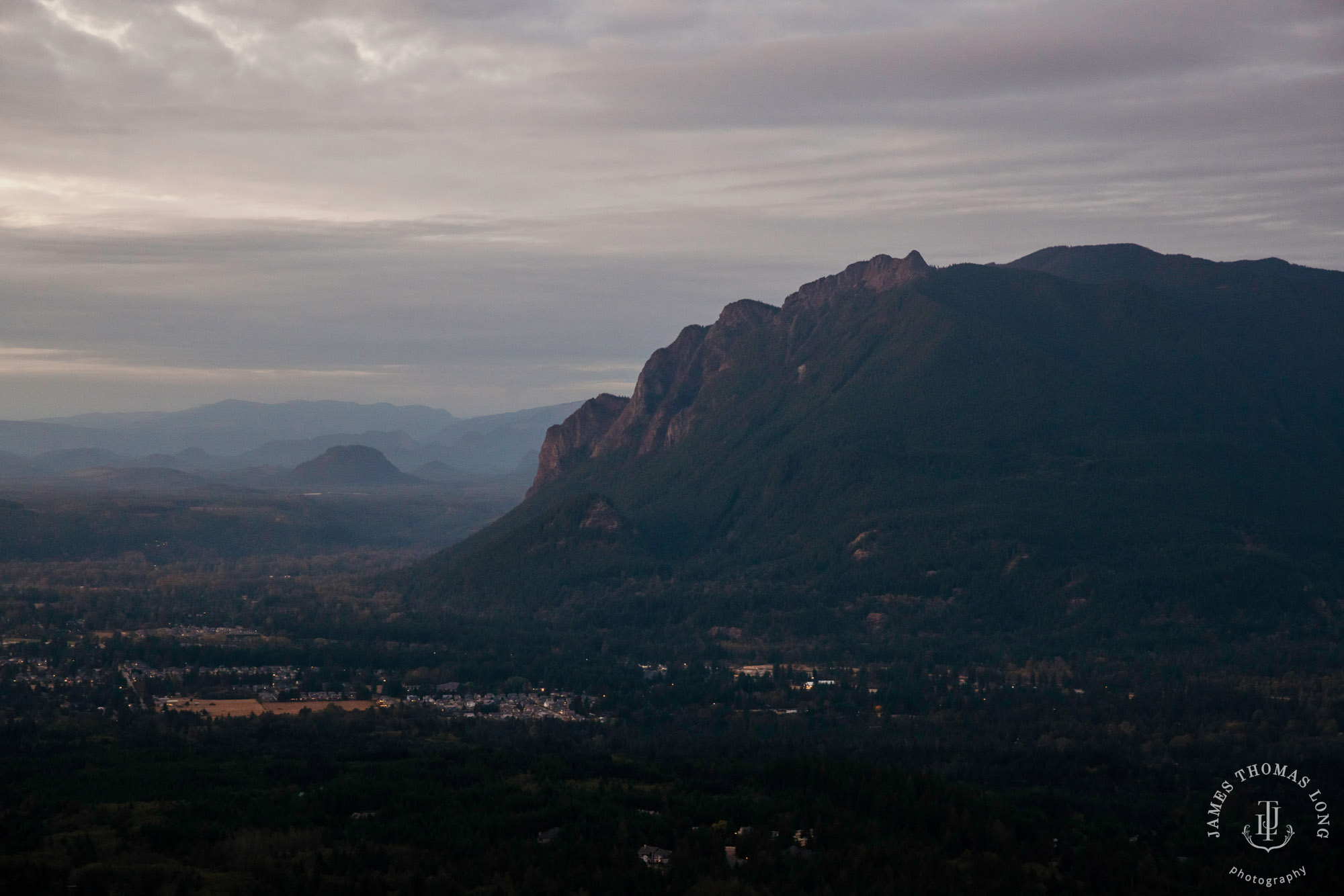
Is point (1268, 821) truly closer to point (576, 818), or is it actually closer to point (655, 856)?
point (655, 856)

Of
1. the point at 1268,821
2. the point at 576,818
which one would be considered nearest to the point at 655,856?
the point at 576,818

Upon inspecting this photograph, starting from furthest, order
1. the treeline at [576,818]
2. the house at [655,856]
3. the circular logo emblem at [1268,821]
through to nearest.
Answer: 1. the circular logo emblem at [1268,821]
2. the house at [655,856]
3. the treeline at [576,818]

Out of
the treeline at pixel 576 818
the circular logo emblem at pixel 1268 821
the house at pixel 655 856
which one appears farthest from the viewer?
the circular logo emblem at pixel 1268 821

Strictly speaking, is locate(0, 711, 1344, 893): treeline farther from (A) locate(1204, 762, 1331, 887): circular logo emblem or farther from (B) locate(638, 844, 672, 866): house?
(A) locate(1204, 762, 1331, 887): circular logo emblem

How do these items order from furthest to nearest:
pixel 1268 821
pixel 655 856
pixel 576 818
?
pixel 1268 821
pixel 576 818
pixel 655 856

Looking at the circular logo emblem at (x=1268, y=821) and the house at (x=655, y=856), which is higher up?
the house at (x=655, y=856)

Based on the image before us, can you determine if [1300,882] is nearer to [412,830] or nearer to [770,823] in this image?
[770,823]

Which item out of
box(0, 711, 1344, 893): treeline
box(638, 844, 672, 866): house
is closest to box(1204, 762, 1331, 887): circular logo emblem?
box(0, 711, 1344, 893): treeline

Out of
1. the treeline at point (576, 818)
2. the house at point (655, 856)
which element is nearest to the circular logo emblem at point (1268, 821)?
the treeline at point (576, 818)

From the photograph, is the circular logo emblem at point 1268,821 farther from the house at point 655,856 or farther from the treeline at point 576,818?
the house at point 655,856
